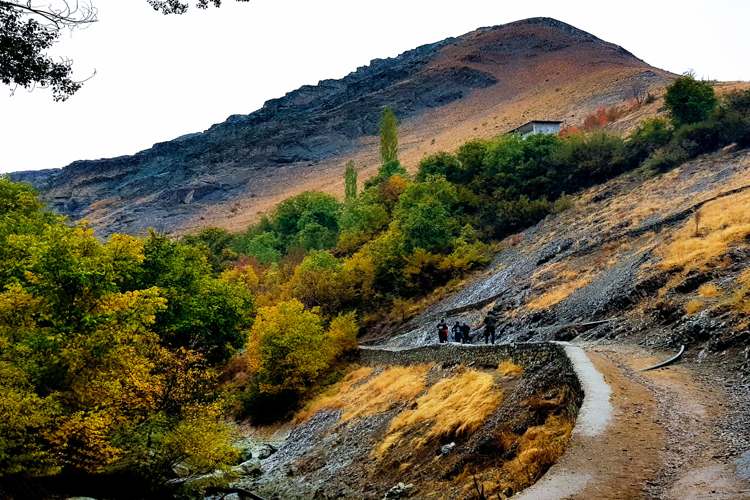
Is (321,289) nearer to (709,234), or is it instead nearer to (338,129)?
(709,234)

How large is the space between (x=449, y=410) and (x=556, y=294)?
1293 centimetres

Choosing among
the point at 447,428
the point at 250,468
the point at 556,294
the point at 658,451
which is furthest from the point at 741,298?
the point at 250,468

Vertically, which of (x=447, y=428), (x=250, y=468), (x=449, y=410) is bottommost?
(x=250, y=468)

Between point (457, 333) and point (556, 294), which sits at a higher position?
point (556, 294)

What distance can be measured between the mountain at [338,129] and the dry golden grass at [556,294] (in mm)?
68908

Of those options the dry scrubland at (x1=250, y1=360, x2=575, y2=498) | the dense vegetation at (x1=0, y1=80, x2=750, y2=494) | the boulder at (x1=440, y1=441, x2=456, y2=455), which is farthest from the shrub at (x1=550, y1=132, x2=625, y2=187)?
the boulder at (x1=440, y1=441, x2=456, y2=455)

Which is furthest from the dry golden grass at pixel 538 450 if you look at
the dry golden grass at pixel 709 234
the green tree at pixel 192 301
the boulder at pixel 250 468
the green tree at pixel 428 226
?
the green tree at pixel 428 226

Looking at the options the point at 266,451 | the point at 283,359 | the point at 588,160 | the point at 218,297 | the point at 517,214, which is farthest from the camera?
the point at 588,160

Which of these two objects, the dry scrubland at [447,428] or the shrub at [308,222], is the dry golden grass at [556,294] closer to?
the dry scrubland at [447,428]

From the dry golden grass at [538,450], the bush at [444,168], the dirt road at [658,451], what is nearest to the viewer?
the dirt road at [658,451]

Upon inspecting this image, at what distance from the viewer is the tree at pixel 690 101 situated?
4447cm

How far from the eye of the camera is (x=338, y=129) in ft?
456

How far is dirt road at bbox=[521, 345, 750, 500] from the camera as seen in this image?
8344mm

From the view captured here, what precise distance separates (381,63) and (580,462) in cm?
18010
